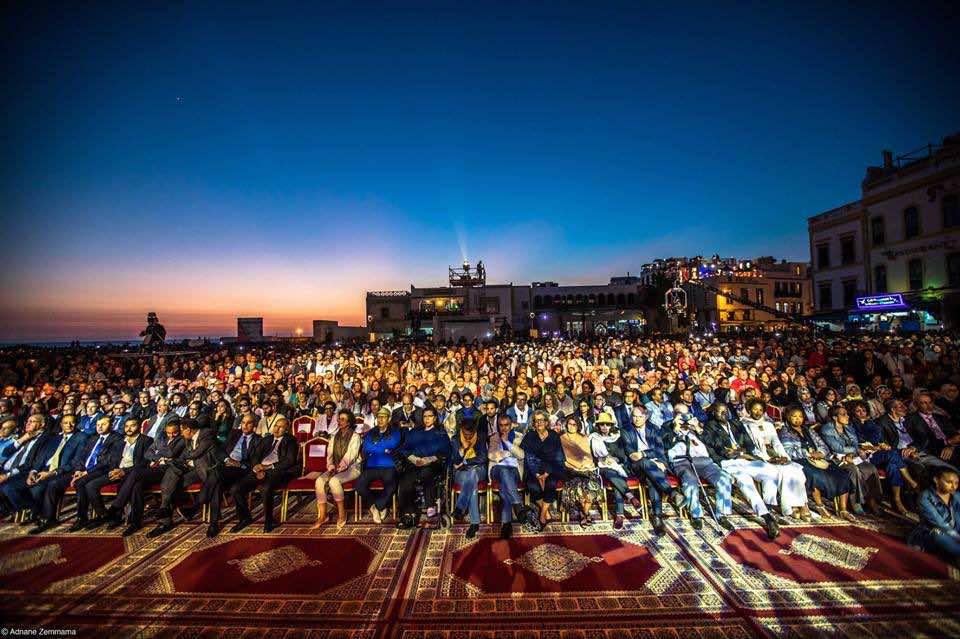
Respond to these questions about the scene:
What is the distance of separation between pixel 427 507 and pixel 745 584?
3.94m

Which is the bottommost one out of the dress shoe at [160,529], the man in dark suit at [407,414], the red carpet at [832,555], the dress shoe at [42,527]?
the red carpet at [832,555]

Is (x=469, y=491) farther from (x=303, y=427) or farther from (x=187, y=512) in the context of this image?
(x=187, y=512)

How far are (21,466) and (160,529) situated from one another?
2.62 metres

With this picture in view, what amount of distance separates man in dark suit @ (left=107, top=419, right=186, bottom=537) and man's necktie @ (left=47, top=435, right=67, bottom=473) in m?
1.08

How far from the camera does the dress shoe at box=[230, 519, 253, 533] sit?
5.38 m

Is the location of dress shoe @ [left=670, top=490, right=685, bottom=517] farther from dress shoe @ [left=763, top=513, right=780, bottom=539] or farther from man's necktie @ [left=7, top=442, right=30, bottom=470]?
man's necktie @ [left=7, top=442, right=30, bottom=470]

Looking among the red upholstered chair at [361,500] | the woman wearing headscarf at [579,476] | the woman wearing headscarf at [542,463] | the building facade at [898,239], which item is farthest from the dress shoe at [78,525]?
the building facade at [898,239]

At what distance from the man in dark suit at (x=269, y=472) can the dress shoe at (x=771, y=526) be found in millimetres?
6635

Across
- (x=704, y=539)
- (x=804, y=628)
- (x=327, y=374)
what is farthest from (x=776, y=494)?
(x=327, y=374)

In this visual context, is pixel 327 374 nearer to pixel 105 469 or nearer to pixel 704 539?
pixel 105 469

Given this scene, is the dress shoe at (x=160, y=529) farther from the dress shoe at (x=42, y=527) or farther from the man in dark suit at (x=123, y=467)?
the dress shoe at (x=42, y=527)

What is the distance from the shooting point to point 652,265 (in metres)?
64.4

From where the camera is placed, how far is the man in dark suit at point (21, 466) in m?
5.55

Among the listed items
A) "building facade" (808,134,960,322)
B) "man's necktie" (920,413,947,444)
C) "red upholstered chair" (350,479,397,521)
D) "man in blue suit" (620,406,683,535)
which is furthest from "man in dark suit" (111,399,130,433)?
"building facade" (808,134,960,322)
